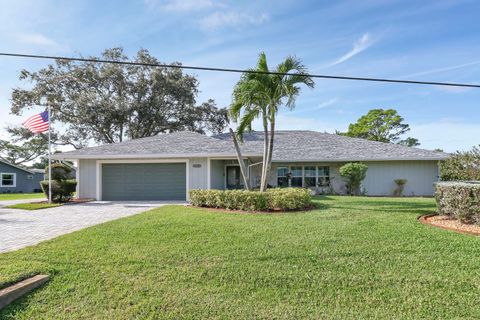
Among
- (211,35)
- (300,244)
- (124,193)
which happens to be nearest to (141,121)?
(124,193)

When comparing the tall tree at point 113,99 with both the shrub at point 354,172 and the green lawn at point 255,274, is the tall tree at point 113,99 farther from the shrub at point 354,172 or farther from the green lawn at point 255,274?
the green lawn at point 255,274

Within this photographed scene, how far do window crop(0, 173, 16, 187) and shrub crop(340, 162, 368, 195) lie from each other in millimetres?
31531

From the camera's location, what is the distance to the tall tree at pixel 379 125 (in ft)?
125

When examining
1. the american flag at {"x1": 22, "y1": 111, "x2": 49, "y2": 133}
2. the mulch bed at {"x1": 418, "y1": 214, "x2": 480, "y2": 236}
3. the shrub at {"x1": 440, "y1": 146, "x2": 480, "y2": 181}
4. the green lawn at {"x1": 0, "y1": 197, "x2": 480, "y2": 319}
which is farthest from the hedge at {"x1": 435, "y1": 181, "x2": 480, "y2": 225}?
the american flag at {"x1": 22, "y1": 111, "x2": 49, "y2": 133}

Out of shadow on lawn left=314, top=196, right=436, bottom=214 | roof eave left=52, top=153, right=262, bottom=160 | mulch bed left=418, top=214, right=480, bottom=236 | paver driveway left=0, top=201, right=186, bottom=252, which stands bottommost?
paver driveway left=0, top=201, right=186, bottom=252

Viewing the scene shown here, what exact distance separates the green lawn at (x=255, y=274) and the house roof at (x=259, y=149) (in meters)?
9.43

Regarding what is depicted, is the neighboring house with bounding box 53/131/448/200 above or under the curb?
above

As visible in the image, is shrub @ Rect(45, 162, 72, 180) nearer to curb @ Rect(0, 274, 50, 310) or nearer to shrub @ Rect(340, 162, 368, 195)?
curb @ Rect(0, 274, 50, 310)

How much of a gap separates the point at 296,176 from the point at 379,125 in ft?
80.9

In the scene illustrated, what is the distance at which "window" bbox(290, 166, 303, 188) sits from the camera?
1898cm

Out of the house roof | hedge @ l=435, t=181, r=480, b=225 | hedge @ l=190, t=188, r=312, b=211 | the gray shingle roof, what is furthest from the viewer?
the gray shingle roof

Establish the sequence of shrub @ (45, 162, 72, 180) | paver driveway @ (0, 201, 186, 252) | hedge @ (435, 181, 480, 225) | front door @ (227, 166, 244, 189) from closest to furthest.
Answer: paver driveway @ (0, 201, 186, 252) < hedge @ (435, 181, 480, 225) < shrub @ (45, 162, 72, 180) < front door @ (227, 166, 244, 189)

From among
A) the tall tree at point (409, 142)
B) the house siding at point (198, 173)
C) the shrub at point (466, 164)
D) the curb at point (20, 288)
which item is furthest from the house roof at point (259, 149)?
the tall tree at point (409, 142)

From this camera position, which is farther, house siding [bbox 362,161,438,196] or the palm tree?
house siding [bbox 362,161,438,196]
